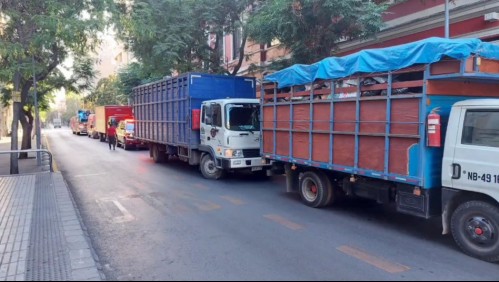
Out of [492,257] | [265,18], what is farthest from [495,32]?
[492,257]

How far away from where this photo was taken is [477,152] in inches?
218

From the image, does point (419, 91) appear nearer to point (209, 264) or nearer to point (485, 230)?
point (485, 230)

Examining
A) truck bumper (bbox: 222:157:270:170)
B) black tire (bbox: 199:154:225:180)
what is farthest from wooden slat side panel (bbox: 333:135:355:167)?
black tire (bbox: 199:154:225:180)

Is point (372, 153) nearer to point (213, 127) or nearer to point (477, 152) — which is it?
point (477, 152)

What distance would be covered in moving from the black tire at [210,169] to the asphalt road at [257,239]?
170 centimetres

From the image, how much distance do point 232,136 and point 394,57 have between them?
5839 mm

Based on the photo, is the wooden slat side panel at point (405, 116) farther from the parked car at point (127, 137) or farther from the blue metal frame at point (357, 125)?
the parked car at point (127, 137)

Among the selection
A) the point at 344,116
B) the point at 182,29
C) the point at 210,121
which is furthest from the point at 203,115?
the point at 344,116

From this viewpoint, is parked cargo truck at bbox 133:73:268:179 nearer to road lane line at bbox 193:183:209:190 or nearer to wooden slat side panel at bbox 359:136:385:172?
road lane line at bbox 193:183:209:190

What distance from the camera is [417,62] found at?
6020mm

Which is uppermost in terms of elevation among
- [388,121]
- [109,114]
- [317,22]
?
[317,22]

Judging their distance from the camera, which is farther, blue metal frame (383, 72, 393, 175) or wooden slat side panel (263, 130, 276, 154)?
wooden slat side panel (263, 130, 276, 154)

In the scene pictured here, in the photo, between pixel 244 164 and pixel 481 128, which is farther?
pixel 244 164

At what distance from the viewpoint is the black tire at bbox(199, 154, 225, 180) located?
12214 mm
